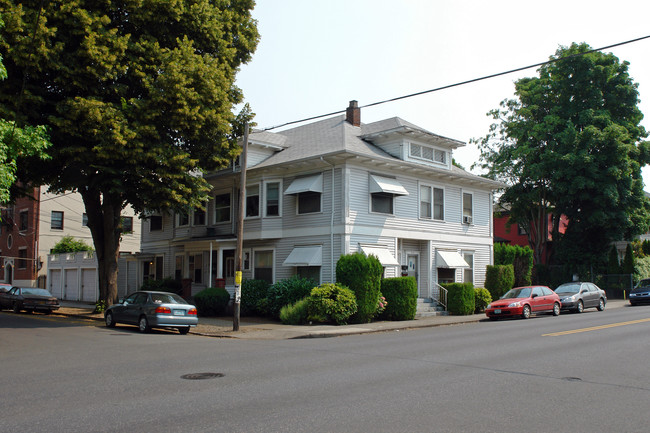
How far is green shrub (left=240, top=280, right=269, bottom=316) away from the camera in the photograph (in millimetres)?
25561

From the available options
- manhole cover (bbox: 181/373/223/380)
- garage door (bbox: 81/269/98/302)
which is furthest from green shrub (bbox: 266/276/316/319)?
garage door (bbox: 81/269/98/302)

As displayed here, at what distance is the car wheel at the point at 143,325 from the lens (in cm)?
1944

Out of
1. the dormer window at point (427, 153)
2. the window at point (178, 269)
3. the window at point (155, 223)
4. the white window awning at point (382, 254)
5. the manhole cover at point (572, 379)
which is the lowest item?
the manhole cover at point (572, 379)

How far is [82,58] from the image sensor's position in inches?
794

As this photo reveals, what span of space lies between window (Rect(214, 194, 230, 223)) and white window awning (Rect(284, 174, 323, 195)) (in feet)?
17.7

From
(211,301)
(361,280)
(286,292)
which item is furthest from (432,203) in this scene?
(211,301)

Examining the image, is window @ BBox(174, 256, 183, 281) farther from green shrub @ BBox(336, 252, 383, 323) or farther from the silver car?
green shrub @ BBox(336, 252, 383, 323)

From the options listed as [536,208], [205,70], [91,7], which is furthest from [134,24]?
[536,208]

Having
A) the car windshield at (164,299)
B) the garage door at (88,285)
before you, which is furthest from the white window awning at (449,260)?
the garage door at (88,285)

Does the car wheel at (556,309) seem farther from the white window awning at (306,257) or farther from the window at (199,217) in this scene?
the window at (199,217)

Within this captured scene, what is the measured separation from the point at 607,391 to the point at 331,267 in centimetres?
1696

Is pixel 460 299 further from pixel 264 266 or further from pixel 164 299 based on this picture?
pixel 164 299

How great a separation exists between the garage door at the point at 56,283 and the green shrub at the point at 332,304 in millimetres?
27639

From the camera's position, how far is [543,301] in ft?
84.2
